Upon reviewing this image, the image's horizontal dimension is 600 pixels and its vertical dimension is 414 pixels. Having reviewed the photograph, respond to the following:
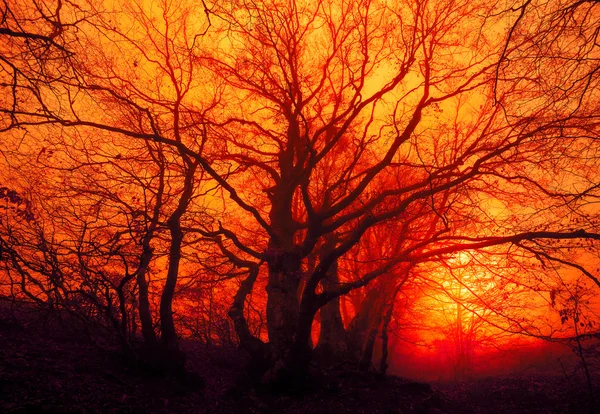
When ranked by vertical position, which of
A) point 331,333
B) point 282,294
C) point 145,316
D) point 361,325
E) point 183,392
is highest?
point 282,294

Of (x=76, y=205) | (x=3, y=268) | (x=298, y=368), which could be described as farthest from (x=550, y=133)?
(x=3, y=268)

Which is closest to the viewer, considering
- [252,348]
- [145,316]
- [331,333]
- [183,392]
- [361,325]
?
[183,392]

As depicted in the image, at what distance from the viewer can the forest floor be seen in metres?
5.38

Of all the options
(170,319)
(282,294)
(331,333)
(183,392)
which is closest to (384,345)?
(331,333)

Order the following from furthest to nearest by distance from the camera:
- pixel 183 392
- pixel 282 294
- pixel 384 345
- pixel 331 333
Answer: pixel 331 333 < pixel 384 345 < pixel 282 294 < pixel 183 392

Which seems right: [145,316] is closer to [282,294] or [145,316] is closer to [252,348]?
[252,348]

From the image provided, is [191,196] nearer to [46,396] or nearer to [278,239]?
[278,239]

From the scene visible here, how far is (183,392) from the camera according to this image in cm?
748

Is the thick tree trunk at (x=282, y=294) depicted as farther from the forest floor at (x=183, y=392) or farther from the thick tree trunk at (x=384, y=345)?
the thick tree trunk at (x=384, y=345)

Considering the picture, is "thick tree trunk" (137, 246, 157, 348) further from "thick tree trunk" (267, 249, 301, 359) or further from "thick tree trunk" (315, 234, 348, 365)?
"thick tree trunk" (315, 234, 348, 365)

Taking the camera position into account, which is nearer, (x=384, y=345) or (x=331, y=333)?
(x=384, y=345)

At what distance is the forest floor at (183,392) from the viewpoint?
5.38 meters

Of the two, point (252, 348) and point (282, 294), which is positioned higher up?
point (282, 294)

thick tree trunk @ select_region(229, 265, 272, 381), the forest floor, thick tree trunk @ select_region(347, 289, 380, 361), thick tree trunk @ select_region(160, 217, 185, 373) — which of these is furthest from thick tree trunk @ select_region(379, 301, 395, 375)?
thick tree trunk @ select_region(160, 217, 185, 373)
